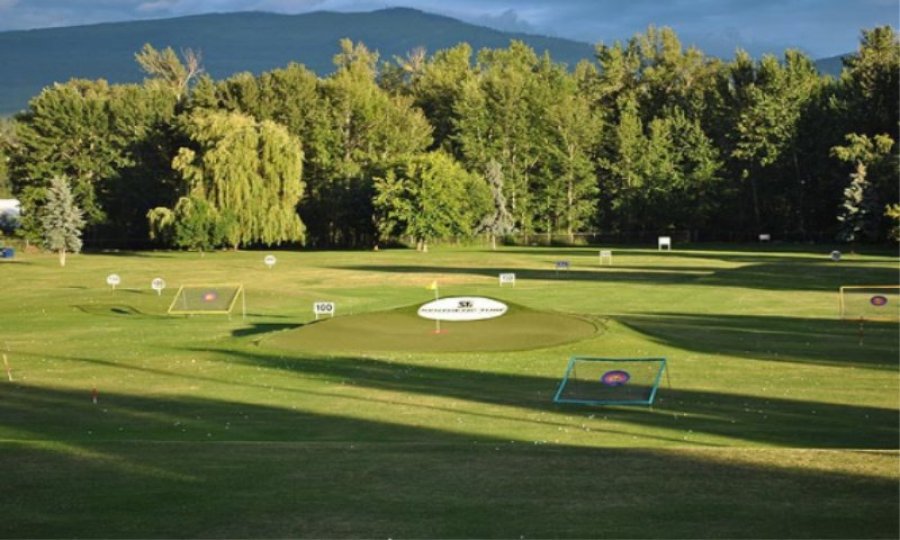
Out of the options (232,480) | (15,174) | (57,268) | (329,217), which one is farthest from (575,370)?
(15,174)

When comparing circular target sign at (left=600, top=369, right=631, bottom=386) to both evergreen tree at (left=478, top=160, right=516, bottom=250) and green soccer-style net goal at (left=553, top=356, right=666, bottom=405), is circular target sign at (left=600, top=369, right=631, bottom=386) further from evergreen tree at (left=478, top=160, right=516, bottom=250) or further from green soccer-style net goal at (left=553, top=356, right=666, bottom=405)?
evergreen tree at (left=478, top=160, right=516, bottom=250)

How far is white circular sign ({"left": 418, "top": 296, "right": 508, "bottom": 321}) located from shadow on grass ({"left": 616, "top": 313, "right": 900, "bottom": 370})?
Result: 5.05 m

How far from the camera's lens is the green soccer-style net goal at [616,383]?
76.9ft

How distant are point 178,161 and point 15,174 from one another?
1143 inches

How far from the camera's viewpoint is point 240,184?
9644 cm

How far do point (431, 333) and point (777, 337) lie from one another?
1211 cm

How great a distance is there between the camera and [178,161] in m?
101

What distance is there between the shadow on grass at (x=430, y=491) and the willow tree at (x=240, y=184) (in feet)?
264

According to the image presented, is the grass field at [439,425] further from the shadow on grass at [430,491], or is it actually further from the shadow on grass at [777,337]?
the shadow on grass at [777,337]

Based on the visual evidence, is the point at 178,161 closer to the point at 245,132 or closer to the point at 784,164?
the point at 245,132

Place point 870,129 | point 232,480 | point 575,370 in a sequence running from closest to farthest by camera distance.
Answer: point 232,480
point 575,370
point 870,129

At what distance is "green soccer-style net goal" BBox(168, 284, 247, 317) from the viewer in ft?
162

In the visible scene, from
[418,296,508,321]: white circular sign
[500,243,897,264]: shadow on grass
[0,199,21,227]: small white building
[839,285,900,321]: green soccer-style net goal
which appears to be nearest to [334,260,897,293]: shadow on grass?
[500,243,897,264]: shadow on grass

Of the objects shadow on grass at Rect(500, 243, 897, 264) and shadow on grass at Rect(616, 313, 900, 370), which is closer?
shadow on grass at Rect(616, 313, 900, 370)
